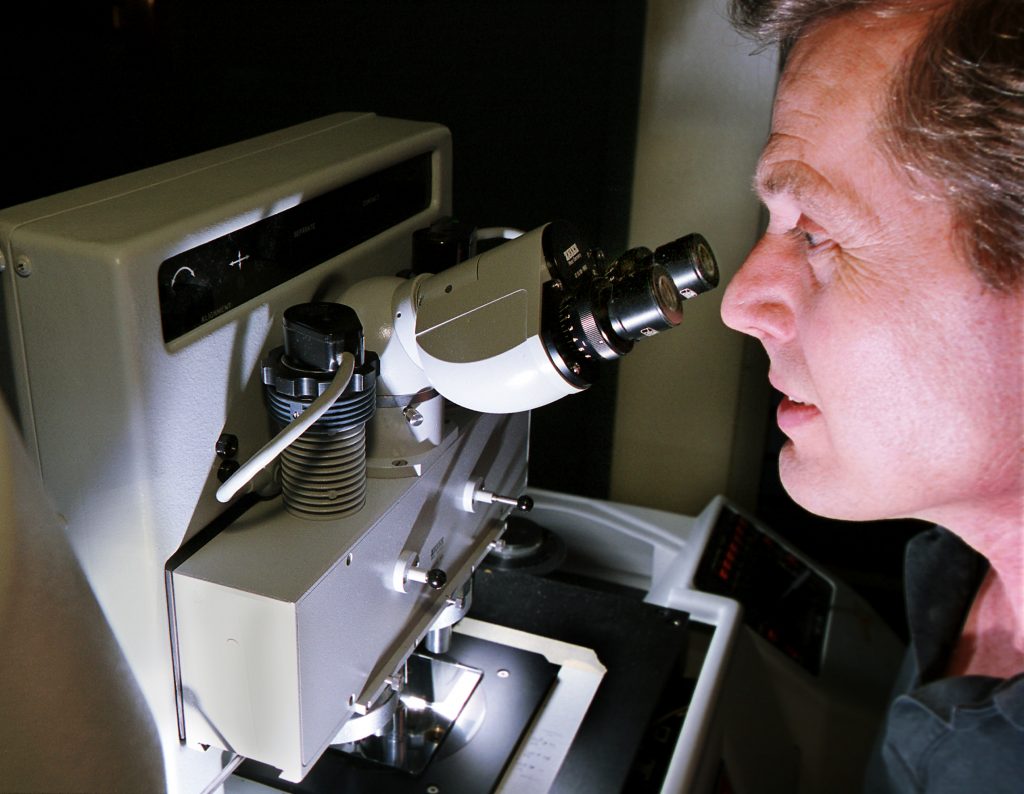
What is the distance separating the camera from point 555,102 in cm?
176

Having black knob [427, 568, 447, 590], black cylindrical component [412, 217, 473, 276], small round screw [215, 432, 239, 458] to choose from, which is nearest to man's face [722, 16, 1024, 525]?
black cylindrical component [412, 217, 473, 276]

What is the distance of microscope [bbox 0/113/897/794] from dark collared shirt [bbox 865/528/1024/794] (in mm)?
325

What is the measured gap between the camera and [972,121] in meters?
0.88

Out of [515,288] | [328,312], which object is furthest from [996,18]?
[328,312]

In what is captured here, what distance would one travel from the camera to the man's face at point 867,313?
38.2 inches

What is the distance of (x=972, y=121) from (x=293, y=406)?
2.10ft

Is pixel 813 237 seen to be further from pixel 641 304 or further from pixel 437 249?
pixel 437 249

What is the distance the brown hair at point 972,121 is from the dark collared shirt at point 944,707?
555 mm

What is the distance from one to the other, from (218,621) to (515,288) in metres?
0.39

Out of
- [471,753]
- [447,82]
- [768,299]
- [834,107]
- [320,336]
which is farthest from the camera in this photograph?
[447,82]

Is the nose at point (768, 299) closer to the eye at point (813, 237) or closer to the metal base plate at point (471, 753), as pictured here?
the eye at point (813, 237)

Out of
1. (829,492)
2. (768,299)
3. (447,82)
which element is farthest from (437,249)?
(447,82)

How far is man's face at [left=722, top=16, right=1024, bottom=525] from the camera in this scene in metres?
0.97

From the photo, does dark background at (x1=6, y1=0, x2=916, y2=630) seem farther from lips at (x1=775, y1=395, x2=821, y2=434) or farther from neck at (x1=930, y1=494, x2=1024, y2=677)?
neck at (x1=930, y1=494, x2=1024, y2=677)
